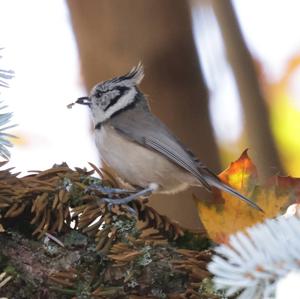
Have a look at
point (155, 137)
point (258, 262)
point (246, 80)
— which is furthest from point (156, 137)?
point (258, 262)

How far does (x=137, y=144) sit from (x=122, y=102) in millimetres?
178

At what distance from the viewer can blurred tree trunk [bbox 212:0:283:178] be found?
214 centimetres

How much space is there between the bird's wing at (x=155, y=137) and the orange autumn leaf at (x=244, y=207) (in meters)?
0.65

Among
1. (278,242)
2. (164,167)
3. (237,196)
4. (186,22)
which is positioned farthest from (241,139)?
(278,242)

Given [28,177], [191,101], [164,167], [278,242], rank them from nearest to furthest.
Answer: [278,242] → [28,177] → [164,167] → [191,101]

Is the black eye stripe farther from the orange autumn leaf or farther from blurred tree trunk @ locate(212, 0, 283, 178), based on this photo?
the orange autumn leaf

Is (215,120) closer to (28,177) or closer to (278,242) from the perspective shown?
(28,177)

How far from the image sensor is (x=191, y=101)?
6.22 ft

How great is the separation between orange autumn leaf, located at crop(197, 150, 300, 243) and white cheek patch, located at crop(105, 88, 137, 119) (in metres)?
0.93

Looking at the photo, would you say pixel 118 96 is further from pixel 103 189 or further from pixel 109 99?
pixel 103 189

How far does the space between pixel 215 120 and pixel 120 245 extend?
129cm

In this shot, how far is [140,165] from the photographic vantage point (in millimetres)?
1501

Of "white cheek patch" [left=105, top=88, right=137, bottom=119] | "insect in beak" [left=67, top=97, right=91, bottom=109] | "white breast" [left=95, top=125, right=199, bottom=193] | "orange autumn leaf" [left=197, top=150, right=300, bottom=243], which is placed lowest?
"white breast" [left=95, top=125, right=199, bottom=193]

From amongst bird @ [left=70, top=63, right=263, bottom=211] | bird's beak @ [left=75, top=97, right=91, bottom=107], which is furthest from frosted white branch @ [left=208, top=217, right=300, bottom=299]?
bird's beak @ [left=75, top=97, right=91, bottom=107]
